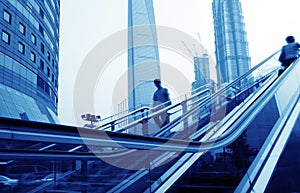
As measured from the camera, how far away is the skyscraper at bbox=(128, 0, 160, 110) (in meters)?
30.9

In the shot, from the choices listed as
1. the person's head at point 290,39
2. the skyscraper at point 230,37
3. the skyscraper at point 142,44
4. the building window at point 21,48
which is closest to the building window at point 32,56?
the building window at point 21,48

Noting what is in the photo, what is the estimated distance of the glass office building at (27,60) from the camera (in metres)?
23.2

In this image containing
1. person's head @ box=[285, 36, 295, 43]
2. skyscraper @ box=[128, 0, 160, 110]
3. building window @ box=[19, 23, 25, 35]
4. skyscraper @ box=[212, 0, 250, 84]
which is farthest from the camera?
skyscraper @ box=[212, 0, 250, 84]

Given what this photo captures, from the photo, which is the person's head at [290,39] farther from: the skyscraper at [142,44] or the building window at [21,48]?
the building window at [21,48]

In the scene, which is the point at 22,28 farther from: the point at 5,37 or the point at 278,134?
the point at 278,134

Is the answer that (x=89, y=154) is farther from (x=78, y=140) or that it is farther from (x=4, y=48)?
(x=4, y=48)

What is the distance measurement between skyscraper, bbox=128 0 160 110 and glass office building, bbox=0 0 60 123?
9808mm

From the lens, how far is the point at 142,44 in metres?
38.4

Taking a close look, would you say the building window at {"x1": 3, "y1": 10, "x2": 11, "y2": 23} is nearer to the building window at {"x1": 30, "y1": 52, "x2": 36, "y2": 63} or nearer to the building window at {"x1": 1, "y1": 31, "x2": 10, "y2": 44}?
the building window at {"x1": 1, "y1": 31, "x2": 10, "y2": 44}

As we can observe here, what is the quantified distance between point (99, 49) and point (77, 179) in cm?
480

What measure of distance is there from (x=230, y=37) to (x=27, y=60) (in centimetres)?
4533

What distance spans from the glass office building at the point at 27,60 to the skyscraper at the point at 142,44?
32.2 ft

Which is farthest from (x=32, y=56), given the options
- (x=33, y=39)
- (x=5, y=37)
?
(x=5, y=37)

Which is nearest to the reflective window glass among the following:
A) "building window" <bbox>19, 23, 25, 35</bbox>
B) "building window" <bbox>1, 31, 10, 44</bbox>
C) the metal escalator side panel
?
"building window" <bbox>19, 23, 25, 35</bbox>
